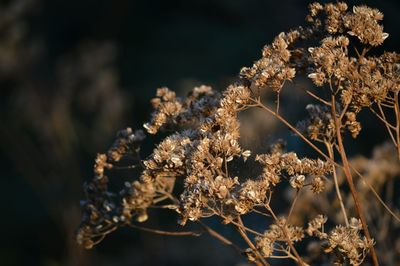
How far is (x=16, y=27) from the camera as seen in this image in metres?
5.97

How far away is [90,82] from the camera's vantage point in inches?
252

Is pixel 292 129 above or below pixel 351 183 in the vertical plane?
above

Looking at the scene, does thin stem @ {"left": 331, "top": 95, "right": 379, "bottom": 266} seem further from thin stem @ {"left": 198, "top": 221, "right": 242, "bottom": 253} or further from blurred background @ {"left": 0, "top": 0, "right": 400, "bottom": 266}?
blurred background @ {"left": 0, "top": 0, "right": 400, "bottom": 266}

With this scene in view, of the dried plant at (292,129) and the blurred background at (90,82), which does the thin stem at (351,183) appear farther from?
the blurred background at (90,82)

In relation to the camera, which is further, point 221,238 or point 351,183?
point 221,238

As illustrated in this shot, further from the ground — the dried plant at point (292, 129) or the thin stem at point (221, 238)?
the dried plant at point (292, 129)

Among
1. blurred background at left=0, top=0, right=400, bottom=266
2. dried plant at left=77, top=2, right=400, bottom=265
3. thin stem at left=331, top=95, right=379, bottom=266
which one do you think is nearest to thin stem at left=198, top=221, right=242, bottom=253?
dried plant at left=77, top=2, right=400, bottom=265

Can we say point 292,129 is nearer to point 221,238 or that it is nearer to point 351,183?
point 351,183

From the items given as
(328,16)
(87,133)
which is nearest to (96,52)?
(87,133)

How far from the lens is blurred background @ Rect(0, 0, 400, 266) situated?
20.6 ft

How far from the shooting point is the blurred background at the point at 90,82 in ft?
20.6

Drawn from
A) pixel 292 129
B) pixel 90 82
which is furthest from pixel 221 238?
pixel 90 82

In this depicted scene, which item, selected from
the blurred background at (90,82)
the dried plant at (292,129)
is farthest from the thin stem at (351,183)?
the blurred background at (90,82)

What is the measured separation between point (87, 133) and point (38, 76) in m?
1.63
